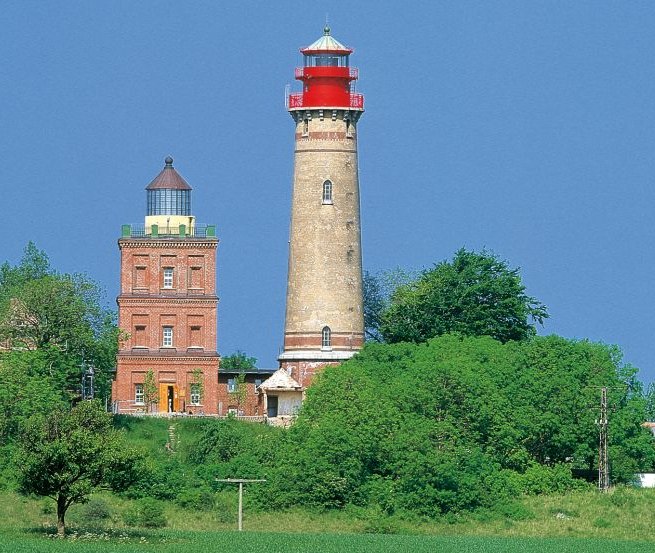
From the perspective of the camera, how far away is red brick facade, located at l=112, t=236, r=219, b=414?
429ft

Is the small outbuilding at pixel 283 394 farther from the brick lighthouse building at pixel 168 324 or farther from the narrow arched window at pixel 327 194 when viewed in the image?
the narrow arched window at pixel 327 194

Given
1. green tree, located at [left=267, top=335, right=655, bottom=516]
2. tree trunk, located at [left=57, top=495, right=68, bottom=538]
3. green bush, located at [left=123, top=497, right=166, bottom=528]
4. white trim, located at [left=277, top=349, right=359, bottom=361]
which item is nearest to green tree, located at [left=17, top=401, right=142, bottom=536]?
tree trunk, located at [left=57, top=495, right=68, bottom=538]

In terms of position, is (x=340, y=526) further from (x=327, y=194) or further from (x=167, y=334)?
(x=167, y=334)

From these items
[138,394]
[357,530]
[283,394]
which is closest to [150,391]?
[138,394]

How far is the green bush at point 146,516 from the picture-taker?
328 feet

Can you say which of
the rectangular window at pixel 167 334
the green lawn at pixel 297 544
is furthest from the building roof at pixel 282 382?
the green lawn at pixel 297 544

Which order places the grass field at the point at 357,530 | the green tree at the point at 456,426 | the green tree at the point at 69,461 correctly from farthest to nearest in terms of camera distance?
the green tree at the point at 456,426 → the green tree at the point at 69,461 → the grass field at the point at 357,530

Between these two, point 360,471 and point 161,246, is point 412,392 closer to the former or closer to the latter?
point 360,471

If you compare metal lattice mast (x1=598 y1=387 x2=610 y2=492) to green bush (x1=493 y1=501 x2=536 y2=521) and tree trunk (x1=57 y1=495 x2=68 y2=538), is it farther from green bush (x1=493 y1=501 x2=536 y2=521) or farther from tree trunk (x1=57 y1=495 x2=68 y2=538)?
tree trunk (x1=57 y1=495 x2=68 y2=538)

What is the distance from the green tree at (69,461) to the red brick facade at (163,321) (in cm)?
3374

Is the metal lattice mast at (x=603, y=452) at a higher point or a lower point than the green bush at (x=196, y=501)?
higher

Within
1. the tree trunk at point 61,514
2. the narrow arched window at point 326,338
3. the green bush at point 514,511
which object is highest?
the narrow arched window at point 326,338

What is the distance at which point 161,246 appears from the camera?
131000 mm

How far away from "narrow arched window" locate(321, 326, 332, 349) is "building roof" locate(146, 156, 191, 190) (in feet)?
39.9
